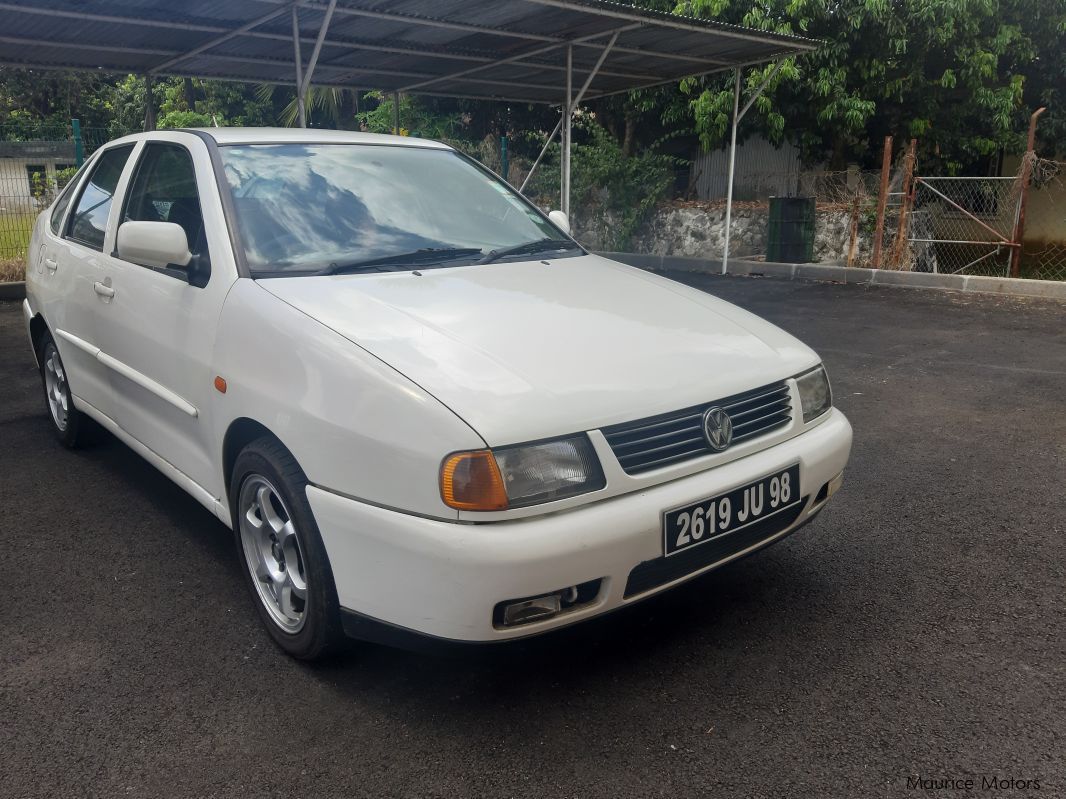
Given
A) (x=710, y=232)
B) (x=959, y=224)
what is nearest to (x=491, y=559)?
(x=959, y=224)

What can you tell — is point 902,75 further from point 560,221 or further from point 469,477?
point 469,477

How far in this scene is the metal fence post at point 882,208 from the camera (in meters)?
11.5

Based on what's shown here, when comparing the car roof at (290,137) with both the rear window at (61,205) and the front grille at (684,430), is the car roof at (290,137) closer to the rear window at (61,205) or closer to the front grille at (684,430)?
the rear window at (61,205)

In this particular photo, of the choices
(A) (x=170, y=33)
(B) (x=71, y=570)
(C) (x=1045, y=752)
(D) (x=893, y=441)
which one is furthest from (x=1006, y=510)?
(A) (x=170, y=33)

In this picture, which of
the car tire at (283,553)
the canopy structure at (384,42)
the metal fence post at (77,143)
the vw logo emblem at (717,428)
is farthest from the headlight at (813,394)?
the metal fence post at (77,143)

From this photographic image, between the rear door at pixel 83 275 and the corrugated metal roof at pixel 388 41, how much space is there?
12.0 feet

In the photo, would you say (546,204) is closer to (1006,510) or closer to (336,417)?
(1006,510)

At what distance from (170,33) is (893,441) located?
7.93 meters

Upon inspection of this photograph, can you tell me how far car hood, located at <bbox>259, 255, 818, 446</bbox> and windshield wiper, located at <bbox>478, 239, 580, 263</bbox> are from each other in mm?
105

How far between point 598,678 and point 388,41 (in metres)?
8.40

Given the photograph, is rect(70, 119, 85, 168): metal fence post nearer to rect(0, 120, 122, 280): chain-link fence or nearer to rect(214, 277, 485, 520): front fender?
rect(0, 120, 122, 280): chain-link fence

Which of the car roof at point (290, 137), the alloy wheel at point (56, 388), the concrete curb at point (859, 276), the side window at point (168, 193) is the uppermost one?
the car roof at point (290, 137)

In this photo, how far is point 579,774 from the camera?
2186mm

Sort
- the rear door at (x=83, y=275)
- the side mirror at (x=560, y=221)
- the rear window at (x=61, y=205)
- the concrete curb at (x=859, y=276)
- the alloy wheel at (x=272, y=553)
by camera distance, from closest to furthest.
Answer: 1. the alloy wheel at (x=272, y=553)
2. the rear door at (x=83, y=275)
3. the side mirror at (x=560, y=221)
4. the rear window at (x=61, y=205)
5. the concrete curb at (x=859, y=276)
